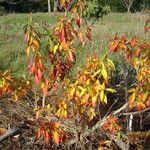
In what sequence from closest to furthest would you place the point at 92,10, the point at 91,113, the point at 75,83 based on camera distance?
1. the point at 75,83
2. the point at 91,113
3. the point at 92,10

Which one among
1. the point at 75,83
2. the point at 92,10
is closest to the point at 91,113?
the point at 75,83

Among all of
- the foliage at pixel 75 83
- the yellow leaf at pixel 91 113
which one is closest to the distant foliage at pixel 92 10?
the foliage at pixel 75 83

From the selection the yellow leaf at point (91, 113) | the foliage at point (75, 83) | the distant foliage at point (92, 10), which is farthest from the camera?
the distant foliage at point (92, 10)

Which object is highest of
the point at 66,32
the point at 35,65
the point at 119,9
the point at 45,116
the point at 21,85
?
the point at 66,32

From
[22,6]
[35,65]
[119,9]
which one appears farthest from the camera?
[119,9]

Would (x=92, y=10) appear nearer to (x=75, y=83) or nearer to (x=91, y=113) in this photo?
(x=91, y=113)

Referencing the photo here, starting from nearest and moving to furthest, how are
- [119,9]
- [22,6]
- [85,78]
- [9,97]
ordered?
[85,78], [9,97], [22,6], [119,9]

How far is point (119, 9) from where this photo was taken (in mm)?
34344

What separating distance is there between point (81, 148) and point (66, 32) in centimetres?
112

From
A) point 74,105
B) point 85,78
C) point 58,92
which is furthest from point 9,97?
point 85,78

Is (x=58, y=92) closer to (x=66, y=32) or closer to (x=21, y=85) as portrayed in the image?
(x=21, y=85)

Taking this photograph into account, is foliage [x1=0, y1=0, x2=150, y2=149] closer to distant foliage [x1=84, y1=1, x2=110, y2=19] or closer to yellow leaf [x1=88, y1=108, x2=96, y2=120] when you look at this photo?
yellow leaf [x1=88, y1=108, x2=96, y2=120]

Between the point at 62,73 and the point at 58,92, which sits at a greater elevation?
the point at 62,73

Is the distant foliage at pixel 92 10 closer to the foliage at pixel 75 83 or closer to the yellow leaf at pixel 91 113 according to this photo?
the foliage at pixel 75 83
